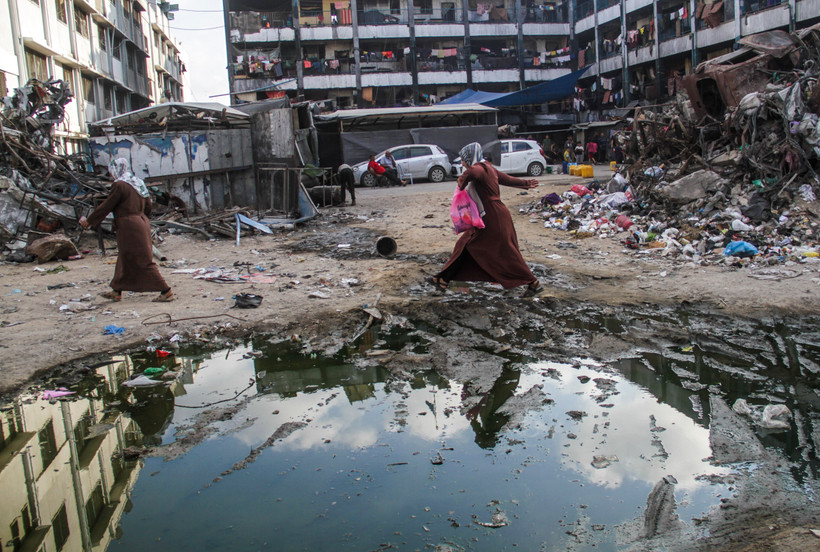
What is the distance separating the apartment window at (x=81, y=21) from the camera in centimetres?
2428

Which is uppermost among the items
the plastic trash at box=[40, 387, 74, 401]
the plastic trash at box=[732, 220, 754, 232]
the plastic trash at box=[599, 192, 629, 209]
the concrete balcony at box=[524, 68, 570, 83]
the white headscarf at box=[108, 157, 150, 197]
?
the concrete balcony at box=[524, 68, 570, 83]

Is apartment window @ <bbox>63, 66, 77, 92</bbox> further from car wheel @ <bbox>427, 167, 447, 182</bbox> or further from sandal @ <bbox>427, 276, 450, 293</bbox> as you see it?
sandal @ <bbox>427, 276, 450, 293</bbox>

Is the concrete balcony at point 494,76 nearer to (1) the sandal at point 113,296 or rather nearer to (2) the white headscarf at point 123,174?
(2) the white headscarf at point 123,174

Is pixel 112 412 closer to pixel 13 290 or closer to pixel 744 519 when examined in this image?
pixel 744 519

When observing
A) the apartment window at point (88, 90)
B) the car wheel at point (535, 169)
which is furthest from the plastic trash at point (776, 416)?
the apartment window at point (88, 90)

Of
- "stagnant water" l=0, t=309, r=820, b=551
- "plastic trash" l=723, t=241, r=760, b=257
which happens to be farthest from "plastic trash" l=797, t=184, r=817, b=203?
"stagnant water" l=0, t=309, r=820, b=551

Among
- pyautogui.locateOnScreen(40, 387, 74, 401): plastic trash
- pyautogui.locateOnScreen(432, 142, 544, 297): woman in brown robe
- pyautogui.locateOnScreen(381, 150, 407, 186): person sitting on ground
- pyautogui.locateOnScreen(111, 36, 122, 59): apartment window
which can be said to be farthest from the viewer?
pyautogui.locateOnScreen(111, 36, 122, 59): apartment window

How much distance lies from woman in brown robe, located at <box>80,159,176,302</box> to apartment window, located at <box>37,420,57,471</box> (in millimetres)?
2520

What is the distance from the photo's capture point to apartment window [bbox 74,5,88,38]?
24.3 metres

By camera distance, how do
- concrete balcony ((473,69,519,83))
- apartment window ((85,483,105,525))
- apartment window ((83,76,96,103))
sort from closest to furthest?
apartment window ((85,483,105,525)) < apartment window ((83,76,96,103)) < concrete balcony ((473,69,519,83))

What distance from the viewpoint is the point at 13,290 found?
22.3 ft

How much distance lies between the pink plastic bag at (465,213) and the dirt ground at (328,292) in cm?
73

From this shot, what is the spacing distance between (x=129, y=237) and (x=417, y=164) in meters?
13.7

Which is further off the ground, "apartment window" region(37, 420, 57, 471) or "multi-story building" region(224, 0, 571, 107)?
"multi-story building" region(224, 0, 571, 107)
